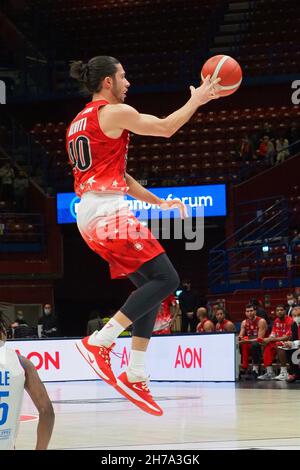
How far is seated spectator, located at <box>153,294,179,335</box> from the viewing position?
2050 centimetres

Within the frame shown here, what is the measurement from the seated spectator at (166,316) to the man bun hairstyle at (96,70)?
13.8 m

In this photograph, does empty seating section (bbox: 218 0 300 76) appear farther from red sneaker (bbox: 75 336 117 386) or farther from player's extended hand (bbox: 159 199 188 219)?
red sneaker (bbox: 75 336 117 386)

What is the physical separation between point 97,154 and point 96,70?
2.00 ft

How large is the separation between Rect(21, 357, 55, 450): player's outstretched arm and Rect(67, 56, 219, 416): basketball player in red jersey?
1635mm

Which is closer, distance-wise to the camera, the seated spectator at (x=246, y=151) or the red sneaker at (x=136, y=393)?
the red sneaker at (x=136, y=393)

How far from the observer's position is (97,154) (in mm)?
6391

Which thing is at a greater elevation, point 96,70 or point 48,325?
point 96,70

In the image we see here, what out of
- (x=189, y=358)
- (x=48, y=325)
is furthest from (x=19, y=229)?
(x=189, y=358)

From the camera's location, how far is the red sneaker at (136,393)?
6.23m

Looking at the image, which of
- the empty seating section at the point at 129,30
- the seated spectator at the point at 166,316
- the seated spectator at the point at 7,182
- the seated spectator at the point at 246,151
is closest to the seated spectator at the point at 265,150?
the seated spectator at the point at 246,151

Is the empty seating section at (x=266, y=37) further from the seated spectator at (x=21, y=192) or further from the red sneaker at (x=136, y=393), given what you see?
the red sneaker at (x=136, y=393)

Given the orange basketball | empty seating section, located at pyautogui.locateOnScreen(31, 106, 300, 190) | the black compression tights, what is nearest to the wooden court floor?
the black compression tights

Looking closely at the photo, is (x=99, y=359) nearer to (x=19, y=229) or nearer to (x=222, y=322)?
(x=222, y=322)

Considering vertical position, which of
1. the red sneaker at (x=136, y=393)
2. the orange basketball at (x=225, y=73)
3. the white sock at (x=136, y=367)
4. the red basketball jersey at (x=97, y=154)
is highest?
the orange basketball at (x=225, y=73)
